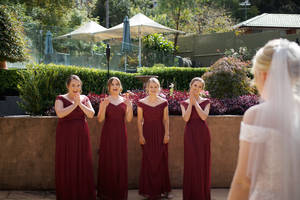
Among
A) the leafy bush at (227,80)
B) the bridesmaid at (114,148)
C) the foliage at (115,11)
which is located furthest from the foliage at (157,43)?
the foliage at (115,11)

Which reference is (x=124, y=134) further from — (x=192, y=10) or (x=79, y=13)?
(x=192, y=10)

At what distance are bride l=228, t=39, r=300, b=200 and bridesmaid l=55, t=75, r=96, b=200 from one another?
358 cm

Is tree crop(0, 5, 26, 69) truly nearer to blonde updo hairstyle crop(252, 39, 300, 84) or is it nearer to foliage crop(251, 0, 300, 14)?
blonde updo hairstyle crop(252, 39, 300, 84)

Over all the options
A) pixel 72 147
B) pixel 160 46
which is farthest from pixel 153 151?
pixel 160 46

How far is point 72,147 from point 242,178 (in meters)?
3.63

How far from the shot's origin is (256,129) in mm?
2111

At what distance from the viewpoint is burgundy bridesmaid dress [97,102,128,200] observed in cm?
561

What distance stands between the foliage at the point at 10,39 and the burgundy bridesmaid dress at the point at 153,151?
6.43m

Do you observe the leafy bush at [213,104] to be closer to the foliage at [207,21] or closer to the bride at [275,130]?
the bride at [275,130]

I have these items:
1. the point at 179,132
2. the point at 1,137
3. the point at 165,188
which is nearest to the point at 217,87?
the point at 179,132

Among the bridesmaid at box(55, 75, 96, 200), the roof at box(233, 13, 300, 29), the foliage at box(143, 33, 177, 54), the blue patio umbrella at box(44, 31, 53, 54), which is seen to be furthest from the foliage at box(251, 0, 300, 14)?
the bridesmaid at box(55, 75, 96, 200)

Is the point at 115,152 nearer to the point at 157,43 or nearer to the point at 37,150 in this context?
the point at 37,150

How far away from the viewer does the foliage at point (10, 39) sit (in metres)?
10.6

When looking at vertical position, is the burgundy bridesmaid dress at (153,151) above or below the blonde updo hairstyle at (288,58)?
below
